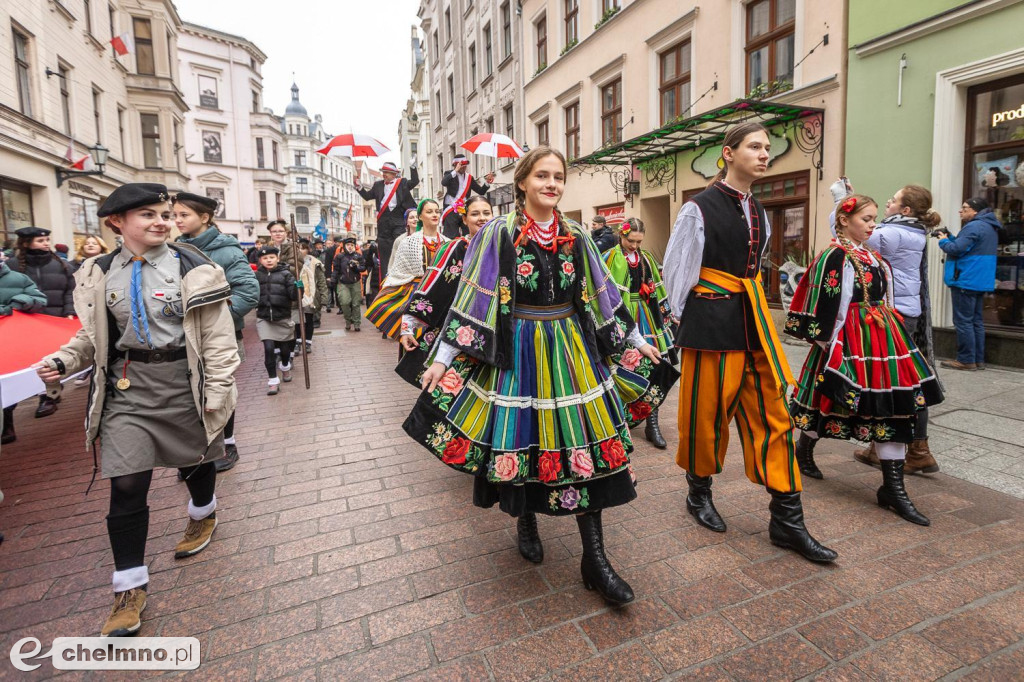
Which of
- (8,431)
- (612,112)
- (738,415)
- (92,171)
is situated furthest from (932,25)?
(92,171)

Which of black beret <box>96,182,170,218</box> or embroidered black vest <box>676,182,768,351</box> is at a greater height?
black beret <box>96,182,170,218</box>

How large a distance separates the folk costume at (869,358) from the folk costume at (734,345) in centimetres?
64

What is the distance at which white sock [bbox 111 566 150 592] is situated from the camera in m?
2.49

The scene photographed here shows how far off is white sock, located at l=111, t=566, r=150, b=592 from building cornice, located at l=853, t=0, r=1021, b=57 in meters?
9.70

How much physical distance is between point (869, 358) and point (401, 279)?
3.55 meters

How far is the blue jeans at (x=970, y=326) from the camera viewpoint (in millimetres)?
7012

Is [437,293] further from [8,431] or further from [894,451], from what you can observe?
[8,431]

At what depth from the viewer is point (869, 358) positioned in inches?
133

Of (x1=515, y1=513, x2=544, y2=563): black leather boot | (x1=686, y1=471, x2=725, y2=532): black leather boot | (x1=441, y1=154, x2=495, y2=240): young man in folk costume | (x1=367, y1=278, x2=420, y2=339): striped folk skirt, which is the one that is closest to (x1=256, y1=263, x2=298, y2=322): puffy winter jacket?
(x1=441, y1=154, x2=495, y2=240): young man in folk costume

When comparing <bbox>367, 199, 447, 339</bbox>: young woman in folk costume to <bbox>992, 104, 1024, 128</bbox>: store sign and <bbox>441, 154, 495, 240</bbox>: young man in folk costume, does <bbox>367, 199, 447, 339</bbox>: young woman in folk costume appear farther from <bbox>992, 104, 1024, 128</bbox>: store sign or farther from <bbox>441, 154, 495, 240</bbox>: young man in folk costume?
<bbox>992, 104, 1024, 128</bbox>: store sign

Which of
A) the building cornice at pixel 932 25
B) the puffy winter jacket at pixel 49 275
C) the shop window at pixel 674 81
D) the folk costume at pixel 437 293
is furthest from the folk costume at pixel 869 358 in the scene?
the shop window at pixel 674 81

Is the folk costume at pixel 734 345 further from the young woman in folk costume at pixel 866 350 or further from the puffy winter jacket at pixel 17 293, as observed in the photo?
the puffy winter jacket at pixel 17 293

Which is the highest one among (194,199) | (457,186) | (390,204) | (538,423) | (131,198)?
(457,186)

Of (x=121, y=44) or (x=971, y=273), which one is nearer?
(x=971, y=273)
